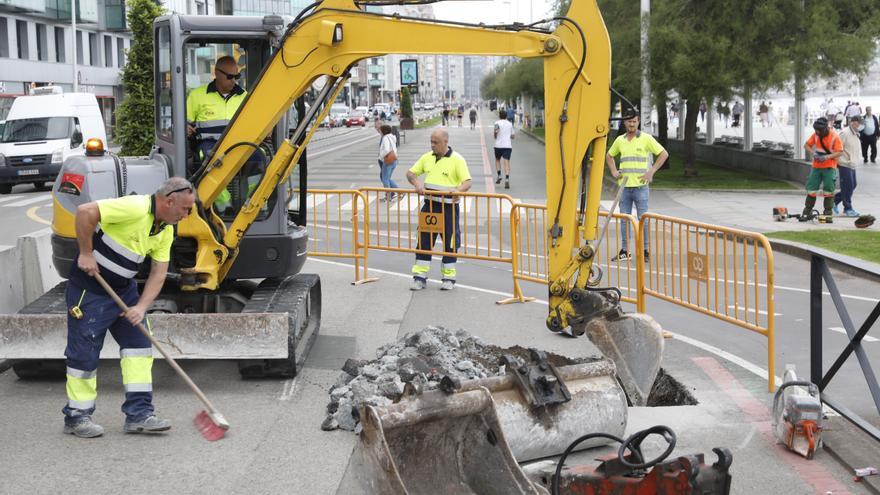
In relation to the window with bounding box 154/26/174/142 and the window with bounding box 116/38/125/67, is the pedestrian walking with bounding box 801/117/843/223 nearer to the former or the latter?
the window with bounding box 154/26/174/142

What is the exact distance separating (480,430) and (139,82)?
1955cm

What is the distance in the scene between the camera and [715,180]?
28000 mm

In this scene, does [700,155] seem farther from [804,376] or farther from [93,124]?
[804,376]

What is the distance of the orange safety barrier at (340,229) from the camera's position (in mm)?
14023

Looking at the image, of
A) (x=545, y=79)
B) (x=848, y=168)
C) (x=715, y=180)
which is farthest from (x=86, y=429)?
(x=715, y=180)

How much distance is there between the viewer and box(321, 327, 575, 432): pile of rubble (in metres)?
7.73

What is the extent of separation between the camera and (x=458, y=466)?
632 cm

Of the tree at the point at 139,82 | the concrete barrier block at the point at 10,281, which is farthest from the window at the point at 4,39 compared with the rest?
the concrete barrier block at the point at 10,281

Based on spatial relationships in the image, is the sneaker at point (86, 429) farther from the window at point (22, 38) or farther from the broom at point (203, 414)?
the window at point (22, 38)

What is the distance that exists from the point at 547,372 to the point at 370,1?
3.36 meters

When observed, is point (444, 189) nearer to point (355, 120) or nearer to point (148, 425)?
point (148, 425)

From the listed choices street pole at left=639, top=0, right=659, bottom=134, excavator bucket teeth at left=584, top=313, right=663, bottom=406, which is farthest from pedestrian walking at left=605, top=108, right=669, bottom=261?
street pole at left=639, top=0, right=659, bottom=134

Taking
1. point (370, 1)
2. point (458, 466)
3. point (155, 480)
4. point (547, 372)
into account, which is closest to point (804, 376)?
point (547, 372)

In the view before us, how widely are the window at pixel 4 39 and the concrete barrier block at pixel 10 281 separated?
43.3 m
